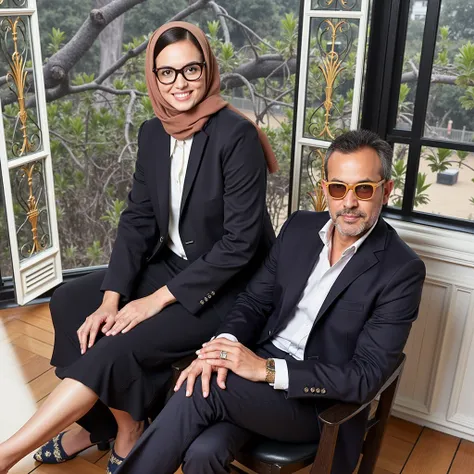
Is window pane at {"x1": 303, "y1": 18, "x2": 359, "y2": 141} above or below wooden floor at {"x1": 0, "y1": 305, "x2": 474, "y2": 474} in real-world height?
above

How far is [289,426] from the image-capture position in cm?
154

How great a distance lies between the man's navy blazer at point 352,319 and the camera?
152cm

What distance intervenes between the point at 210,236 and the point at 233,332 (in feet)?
1.17

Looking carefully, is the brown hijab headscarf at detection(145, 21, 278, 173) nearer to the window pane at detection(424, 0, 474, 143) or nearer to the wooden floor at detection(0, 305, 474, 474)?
the window pane at detection(424, 0, 474, 143)

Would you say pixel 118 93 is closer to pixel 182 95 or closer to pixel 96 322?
pixel 182 95

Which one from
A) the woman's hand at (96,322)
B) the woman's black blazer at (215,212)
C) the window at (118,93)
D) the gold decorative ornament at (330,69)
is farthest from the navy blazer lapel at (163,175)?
the window at (118,93)

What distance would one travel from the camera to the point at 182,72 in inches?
72.1

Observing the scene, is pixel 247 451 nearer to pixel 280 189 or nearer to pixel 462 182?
pixel 462 182

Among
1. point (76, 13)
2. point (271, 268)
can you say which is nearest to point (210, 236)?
point (271, 268)

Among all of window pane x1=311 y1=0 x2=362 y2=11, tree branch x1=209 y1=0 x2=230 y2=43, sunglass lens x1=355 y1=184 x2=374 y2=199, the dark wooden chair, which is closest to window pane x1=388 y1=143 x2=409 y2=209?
window pane x1=311 y1=0 x2=362 y2=11

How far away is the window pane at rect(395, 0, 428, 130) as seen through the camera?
82.0 inches

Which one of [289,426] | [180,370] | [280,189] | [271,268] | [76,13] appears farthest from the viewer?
[280,189]

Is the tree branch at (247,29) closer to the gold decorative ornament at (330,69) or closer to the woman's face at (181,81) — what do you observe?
the gold decorative ornament at (330,69)

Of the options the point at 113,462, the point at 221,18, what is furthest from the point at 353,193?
the point at 221,18
